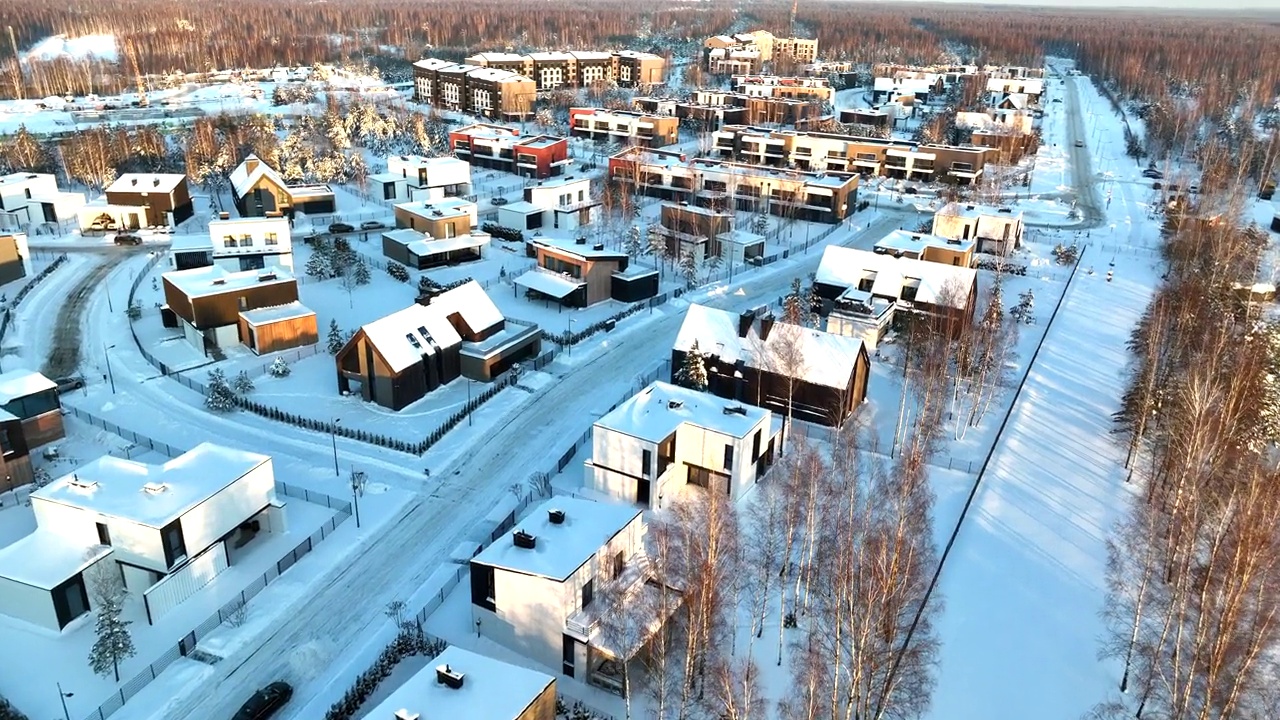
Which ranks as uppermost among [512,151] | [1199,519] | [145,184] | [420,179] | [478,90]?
[478,90]

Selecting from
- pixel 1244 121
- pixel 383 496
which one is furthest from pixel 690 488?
pixel 1244 121

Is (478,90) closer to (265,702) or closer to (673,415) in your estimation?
(673,415)

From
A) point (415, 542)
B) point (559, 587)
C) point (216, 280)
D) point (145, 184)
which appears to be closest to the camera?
point (559, 587)

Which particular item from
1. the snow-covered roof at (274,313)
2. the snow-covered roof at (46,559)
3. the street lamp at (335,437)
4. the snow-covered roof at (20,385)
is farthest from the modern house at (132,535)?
the snow-covered roof at (274,313)

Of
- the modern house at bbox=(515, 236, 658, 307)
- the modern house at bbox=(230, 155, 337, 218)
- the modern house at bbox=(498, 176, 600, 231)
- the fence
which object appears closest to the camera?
the fence

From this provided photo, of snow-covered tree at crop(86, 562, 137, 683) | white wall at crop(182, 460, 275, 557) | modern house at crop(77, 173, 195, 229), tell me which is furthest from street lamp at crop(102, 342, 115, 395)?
modern house at crop(77, 173, 195, 229)

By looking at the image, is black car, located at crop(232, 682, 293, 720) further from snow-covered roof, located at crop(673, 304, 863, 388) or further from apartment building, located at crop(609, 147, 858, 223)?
apartment building, located at crop(609, 147, 858, 223)

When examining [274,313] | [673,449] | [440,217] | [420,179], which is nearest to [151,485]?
[673,449]
